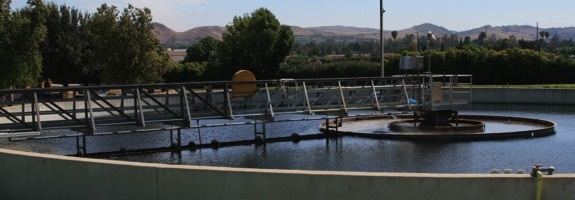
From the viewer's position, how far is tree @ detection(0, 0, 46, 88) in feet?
102

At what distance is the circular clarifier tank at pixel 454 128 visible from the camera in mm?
20594

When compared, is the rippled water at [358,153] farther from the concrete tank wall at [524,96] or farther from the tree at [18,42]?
the concrete tank wall at [524,96]

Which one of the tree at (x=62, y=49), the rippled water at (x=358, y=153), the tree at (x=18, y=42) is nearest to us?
the rippled water at (x=358, y=153)

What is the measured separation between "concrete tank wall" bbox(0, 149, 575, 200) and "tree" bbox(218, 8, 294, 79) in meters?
47.8

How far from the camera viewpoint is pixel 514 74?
164 ft

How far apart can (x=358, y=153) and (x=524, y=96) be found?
23392 millimetres

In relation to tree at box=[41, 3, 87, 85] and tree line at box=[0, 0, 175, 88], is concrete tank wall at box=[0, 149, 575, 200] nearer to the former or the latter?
tree line at box=[0, 0, 175, 88]

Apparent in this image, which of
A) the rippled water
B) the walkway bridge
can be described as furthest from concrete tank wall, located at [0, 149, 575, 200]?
the rippled water

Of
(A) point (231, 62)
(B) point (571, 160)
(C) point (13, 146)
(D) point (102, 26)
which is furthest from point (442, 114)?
(A) point (231, 62)

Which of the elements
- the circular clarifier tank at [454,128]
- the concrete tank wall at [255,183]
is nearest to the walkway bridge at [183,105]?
the circular clarifier tank at [454,128]

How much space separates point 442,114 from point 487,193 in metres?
15.7

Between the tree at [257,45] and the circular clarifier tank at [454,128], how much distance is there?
104ft

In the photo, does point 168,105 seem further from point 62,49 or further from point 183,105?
point 62,49

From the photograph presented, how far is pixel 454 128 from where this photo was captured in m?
21.5
